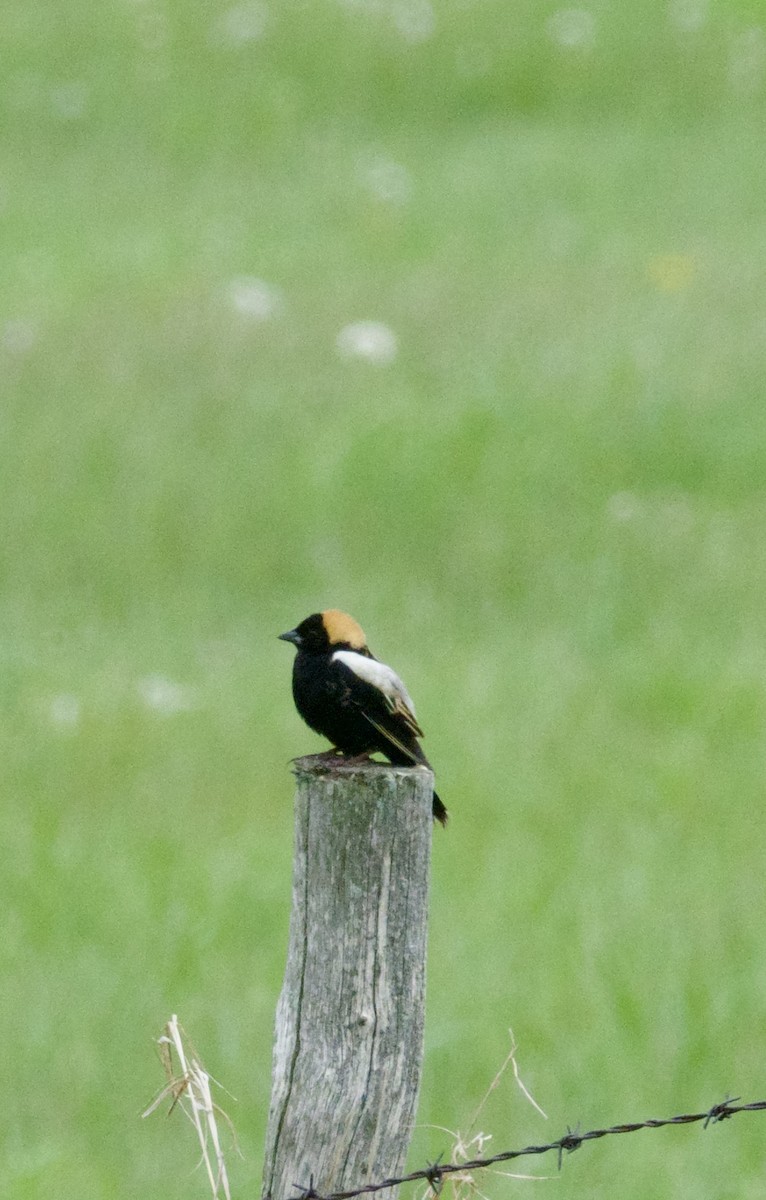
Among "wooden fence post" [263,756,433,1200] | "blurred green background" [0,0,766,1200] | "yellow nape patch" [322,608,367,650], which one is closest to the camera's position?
"wooden fence post" [263,756,433,1200]

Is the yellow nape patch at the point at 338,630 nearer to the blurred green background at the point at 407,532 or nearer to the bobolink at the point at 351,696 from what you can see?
the bobolink at the point at 351,696

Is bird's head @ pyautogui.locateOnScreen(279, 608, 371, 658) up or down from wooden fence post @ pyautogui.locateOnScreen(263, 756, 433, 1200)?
up

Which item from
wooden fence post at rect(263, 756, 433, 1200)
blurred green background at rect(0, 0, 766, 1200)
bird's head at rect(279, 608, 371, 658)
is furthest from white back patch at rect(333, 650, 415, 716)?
blurred green background at rect(0, 0, 766, 1200)

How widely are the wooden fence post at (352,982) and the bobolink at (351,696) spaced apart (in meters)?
0.64

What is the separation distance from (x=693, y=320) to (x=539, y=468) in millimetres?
3732

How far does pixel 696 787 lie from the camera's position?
9.25m

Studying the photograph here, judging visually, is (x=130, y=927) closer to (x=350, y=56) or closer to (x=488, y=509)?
(x=488, y=509)

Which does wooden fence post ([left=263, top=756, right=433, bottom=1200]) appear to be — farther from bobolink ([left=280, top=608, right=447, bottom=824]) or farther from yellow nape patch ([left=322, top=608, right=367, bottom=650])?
yellow nape patch ([left=322, top=608, right=367, bottom=650])

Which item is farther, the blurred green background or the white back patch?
the blurred green background

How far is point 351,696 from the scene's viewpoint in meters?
3.97

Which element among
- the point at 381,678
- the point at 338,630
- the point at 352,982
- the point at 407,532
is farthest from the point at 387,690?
the point at 407,532

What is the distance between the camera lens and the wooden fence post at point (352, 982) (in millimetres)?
3146

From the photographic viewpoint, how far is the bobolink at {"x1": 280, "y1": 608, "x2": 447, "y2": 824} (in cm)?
393

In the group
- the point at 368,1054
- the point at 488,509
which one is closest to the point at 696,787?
the point at 488,509
